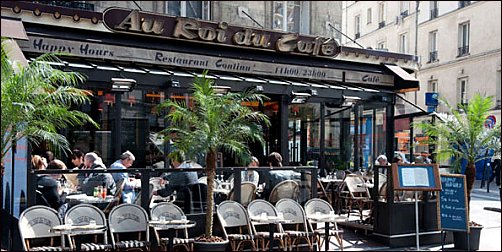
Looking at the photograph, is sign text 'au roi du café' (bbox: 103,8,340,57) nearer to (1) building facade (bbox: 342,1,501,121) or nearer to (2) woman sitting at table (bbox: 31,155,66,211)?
(2) woman sitting at table (bbox: 31,155,66,211)

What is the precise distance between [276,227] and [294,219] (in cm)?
31

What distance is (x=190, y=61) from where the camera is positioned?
1333 cm

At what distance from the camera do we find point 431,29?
27.9 metres

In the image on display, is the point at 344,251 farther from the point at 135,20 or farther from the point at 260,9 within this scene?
the point at 260,9

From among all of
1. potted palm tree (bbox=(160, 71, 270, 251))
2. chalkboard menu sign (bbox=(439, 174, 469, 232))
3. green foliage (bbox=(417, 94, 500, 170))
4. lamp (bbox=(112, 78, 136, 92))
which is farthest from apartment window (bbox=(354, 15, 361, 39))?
potted palm tree (bbox=(160, 71, 270, 251))

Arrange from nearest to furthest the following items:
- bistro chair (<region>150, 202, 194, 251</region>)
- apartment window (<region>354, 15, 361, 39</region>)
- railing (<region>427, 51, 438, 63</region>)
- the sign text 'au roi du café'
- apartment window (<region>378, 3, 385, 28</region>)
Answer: bistro chair (<region>150, 202, 194, 251</region>), the sign text 'au roi du café', apartment window (<region>354, 15, 361, 39</region>), apartment window (<region>378, 3, 385, 28</region>), railing (<region>427, 51, 438, 63</region>)

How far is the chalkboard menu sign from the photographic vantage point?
852 centimetres

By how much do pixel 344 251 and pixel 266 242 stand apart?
1.28 metres

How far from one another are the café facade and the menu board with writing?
15.7 feet

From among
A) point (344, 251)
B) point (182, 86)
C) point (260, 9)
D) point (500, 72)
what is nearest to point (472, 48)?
point (500, 72)

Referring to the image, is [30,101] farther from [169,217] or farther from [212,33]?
[212,33]

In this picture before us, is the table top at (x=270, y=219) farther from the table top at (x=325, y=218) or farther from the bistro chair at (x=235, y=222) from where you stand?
the table top at (x=325, y=218)

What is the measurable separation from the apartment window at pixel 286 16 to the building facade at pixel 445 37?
4.49 m

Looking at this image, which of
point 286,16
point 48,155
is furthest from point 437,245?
point 286,16
